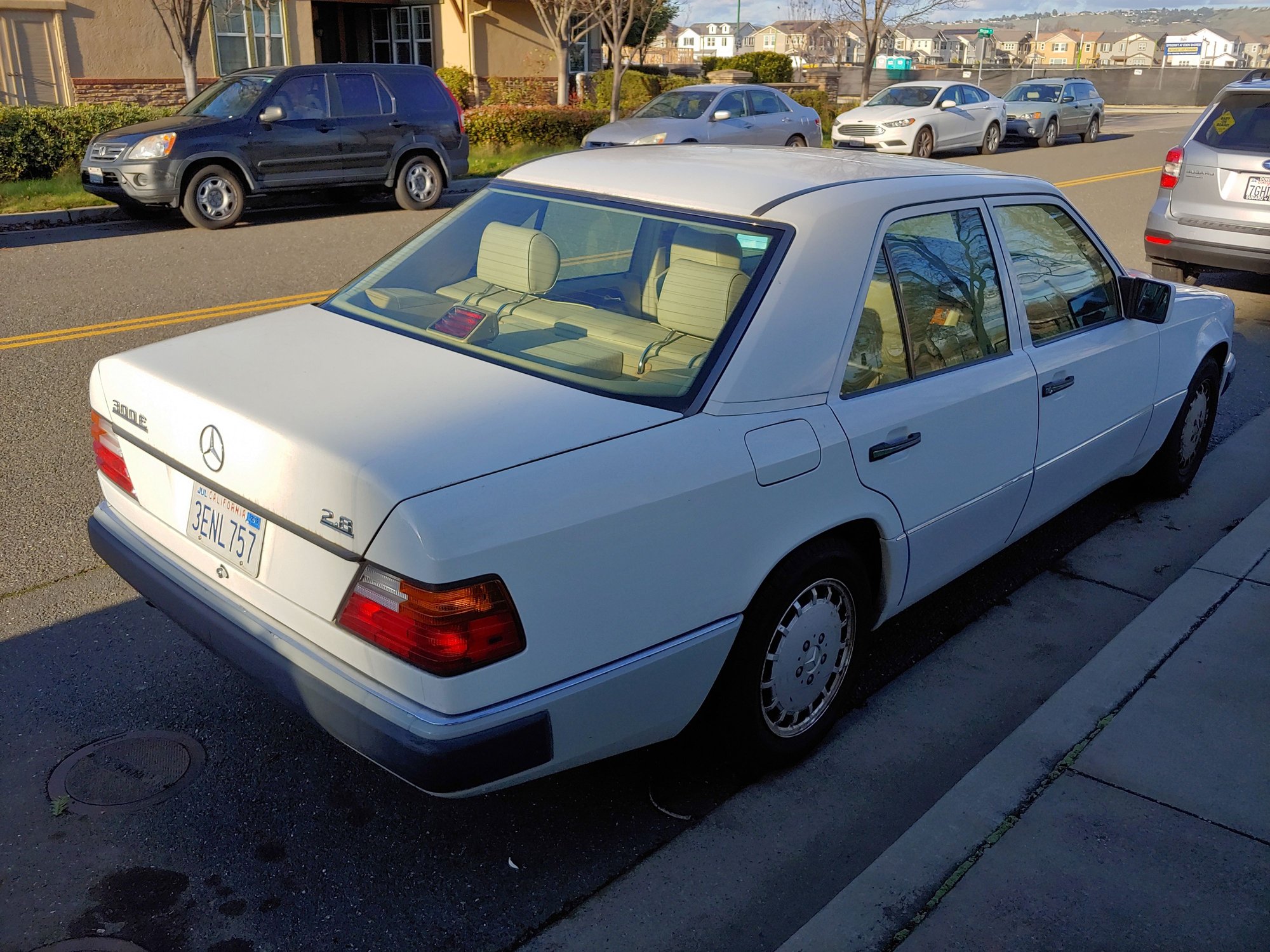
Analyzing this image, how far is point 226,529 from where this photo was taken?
2932mm

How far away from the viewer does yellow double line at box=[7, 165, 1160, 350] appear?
25.9 ft

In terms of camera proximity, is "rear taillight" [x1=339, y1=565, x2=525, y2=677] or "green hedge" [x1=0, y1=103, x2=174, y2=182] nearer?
"rear taillight" [x1=339, y1=565, x2=525, y2=677]

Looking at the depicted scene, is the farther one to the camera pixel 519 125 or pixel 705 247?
pixel 519 125

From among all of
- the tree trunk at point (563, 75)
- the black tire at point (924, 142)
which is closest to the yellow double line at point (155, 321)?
the black tire at point (924, 142)

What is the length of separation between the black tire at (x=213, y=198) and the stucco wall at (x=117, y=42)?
40.9 ft

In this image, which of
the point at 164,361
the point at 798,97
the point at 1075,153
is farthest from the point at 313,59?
the point at 164,361

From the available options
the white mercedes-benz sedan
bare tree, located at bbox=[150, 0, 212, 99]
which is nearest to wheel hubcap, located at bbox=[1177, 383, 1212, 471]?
the white mercedes-benz sedan

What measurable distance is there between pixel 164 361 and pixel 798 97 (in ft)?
98.2

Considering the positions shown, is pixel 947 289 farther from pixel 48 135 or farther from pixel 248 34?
pixel 248 34

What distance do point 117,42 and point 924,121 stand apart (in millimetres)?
16430

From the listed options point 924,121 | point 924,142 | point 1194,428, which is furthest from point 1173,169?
point 924,142

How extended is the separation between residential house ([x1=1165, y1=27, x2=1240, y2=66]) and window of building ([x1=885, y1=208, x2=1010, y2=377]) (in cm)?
10091

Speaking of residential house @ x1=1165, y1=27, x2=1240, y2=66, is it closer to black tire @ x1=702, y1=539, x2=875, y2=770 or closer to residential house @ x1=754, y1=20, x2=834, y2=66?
residential house @ x1=754, y1=20, x2=834, y2=66

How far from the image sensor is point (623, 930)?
2.85 metres
